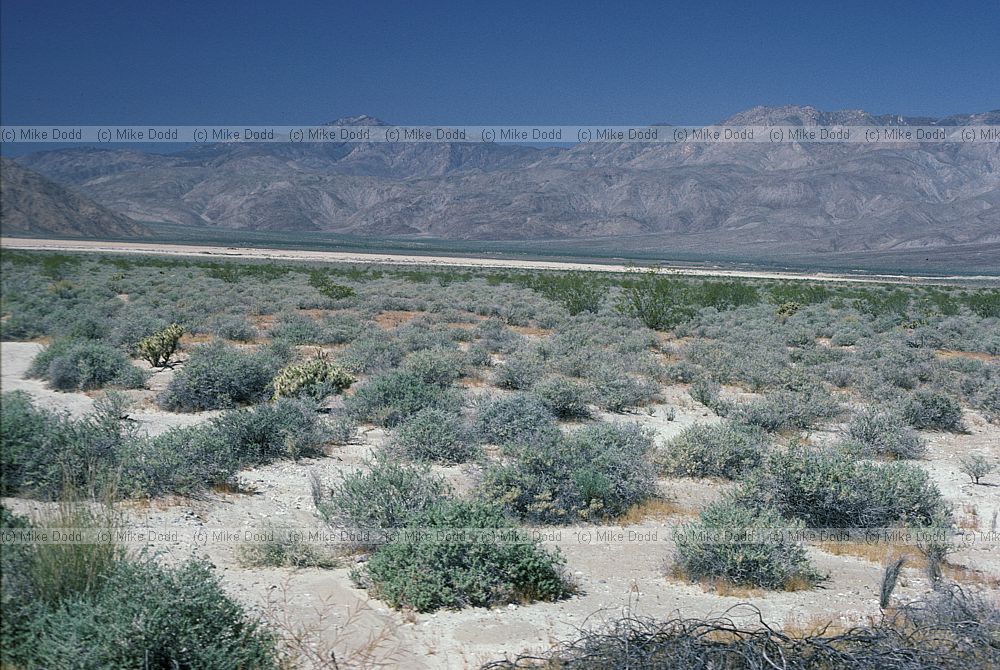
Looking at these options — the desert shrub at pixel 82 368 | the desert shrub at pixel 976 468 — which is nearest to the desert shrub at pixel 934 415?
the desert shrub at pixel 976 468

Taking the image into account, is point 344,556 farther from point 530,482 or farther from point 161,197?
point 161,197

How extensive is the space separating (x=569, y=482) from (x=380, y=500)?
2318 mm

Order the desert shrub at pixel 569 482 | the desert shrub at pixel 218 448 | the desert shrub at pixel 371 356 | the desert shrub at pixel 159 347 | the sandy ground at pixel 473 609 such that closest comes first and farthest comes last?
the sandy ground at pixel 473 609
the desert shrub at pixel 218 448
the desert shrub at pixel 569 482
the desert shrub at pixel 159 347
the desert shrub at pixel 371 356

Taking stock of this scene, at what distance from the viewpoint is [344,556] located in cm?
677

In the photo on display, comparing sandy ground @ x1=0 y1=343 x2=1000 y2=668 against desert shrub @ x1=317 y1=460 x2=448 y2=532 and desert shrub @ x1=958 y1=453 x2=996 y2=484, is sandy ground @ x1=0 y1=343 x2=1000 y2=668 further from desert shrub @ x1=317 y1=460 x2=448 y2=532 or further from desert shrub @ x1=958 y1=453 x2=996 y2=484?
desert shrub @ x1=958 y1=453 x2=996 y2=484

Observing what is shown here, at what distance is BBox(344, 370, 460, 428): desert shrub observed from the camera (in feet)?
37.4

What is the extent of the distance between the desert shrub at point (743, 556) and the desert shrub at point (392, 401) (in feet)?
17.4

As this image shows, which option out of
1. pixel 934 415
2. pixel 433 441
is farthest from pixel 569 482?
pixel 934 415

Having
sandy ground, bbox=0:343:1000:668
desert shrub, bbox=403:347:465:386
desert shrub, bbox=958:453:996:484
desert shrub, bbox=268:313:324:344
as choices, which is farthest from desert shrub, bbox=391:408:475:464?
desert shrub, bbox=268:313:324:344

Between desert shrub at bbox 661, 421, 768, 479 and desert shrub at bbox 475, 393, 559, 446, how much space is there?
1.66 metres

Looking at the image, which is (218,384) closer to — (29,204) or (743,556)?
(29,204)

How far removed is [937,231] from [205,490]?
623 ft

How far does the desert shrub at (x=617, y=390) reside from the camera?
44.5 feet

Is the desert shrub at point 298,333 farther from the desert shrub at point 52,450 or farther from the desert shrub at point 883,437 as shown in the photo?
the desert shrub at point 883,437
